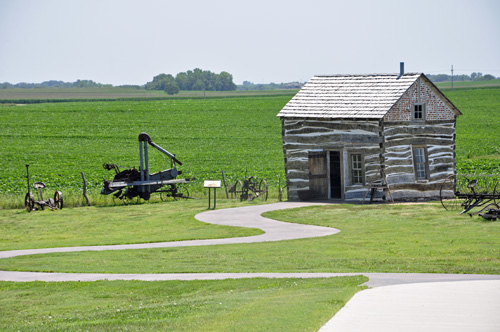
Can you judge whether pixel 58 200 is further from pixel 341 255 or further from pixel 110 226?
pixel 341 255


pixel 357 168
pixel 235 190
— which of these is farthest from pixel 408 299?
pixel 235 190

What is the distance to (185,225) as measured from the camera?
2784cm

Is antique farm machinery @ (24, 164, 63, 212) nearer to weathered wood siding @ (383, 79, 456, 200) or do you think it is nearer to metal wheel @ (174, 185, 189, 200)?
metal wheel @ (174, 185, 189, 200)

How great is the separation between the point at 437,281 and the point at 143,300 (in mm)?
5791

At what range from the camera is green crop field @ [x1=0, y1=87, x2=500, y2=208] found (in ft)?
160

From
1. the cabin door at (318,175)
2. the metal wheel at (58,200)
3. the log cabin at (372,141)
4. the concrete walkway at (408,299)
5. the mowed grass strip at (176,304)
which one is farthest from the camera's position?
the metal wheel at (58,200)

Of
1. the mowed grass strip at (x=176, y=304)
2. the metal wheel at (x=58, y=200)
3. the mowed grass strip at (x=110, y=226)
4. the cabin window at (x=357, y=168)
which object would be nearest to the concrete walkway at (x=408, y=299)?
the mowed grass strip at (x=176, y=304)

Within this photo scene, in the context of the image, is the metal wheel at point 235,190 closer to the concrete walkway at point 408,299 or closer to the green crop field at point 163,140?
the green crop field at point 163,140

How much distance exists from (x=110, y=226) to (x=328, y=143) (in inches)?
404

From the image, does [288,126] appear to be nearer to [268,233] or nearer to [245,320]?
[268,233]

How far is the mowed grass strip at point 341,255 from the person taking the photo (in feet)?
59.7

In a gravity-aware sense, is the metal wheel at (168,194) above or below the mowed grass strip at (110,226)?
above

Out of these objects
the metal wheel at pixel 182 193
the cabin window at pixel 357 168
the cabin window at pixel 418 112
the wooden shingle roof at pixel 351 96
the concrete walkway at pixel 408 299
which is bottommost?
the metal wheel at pixel 182 193

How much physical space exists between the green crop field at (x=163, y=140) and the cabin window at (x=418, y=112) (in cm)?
1002
